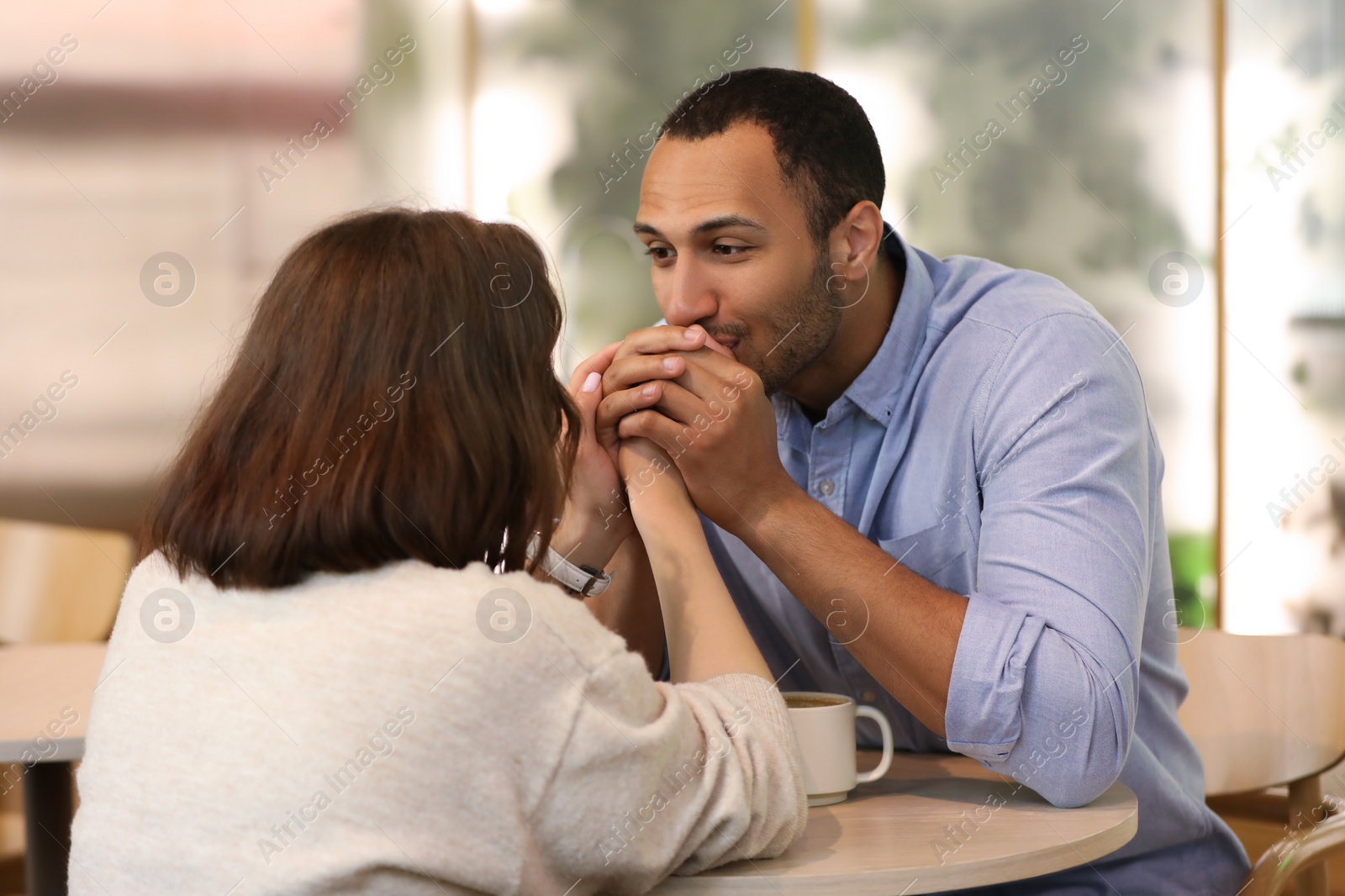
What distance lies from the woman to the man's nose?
0.49m

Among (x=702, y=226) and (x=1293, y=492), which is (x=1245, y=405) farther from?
(x=702, y=226)

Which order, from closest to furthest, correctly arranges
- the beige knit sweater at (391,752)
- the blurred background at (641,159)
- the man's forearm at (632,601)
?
the beige knit sweater at (391,752)
the man's forearm at (632,601)
the blurred background at (641,159)

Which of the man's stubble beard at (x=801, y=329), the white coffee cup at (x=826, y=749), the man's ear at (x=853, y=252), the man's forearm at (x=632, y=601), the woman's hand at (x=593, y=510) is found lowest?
the white coffee cup at (x=826, y=749)

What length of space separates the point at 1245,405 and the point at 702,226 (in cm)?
217

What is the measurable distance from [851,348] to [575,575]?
1.51 ft

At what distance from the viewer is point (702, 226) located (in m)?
1.37

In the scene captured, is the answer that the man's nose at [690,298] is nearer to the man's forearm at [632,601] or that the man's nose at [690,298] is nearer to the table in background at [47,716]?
the man's forearm at [632,601]

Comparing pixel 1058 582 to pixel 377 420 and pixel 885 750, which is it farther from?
pixel 377 420

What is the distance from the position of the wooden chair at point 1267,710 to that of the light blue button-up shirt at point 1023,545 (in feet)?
1.40

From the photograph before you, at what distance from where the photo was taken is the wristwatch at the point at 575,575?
1.24 meters

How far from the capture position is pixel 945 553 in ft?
4.27

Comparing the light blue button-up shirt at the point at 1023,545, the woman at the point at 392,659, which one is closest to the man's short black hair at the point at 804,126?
the light blue button-up shirt at the point at 1023,545

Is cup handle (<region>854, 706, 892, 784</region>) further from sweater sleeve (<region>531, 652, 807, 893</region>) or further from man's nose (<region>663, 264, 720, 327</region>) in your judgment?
man's nose (<region>663, 264, 720, 327</region>)

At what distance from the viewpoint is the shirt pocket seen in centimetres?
129
